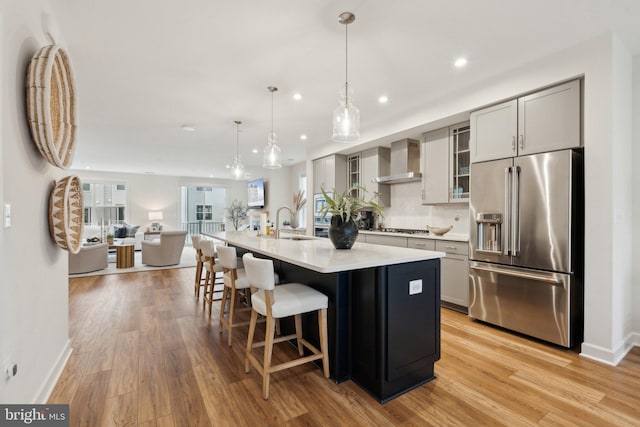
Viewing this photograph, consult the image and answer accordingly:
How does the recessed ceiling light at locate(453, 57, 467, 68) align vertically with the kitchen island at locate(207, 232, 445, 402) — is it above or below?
above

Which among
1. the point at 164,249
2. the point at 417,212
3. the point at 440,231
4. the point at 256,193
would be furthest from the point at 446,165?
the point at 256,193

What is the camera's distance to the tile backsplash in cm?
421

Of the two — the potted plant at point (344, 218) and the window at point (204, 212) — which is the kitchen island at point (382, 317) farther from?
the window at point (204, 212)

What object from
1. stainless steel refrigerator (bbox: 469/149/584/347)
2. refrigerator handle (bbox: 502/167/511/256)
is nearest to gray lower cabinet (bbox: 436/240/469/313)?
stainless steel refrigerator (bbox: 469/149/584/347)

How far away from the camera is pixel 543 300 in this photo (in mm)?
2732

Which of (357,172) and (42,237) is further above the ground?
(357,172)

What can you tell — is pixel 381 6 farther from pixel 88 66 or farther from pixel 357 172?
pixel 357 172

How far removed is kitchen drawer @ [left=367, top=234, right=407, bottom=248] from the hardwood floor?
1.32m

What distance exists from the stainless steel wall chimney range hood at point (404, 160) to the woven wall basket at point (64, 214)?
3840 millimetres

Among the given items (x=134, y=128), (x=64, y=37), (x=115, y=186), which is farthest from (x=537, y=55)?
(x=115, y=186)

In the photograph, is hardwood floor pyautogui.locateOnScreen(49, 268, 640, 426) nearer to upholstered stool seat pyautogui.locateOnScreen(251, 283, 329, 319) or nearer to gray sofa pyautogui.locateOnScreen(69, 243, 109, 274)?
upholstered stool seat pyautogui.locateOnScreen(251, 283, 329, 319)

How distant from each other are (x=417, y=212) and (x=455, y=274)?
1.44 m

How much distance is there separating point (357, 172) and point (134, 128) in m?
3.95

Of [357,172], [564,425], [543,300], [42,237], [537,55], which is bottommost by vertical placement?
[564,425]
